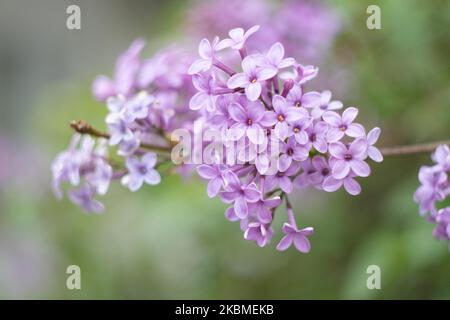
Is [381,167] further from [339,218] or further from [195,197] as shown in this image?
[195,197]

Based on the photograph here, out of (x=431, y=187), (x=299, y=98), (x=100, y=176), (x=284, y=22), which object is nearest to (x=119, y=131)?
(x=100, y=176)

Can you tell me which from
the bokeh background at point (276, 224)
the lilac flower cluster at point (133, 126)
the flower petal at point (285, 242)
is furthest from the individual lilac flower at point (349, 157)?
the bokeh background at point (276, 224)

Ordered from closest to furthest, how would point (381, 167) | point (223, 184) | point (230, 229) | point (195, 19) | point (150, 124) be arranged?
point (223, 184)
point (150, 124)
point (195, 19)
point (381, 167)
point (230, 229)

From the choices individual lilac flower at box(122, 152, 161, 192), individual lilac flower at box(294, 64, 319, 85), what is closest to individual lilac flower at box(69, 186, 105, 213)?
individual lilac flower at box(122, 152, 161, 192)

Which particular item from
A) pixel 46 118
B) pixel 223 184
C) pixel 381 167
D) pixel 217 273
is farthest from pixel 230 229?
pixel 223 184

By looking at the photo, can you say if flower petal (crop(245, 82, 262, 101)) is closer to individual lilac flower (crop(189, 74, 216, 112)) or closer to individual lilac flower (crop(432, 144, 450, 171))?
individual lilac flower (crop(189, 74, 216, 112))

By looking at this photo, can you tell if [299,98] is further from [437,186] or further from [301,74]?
[437,186]
